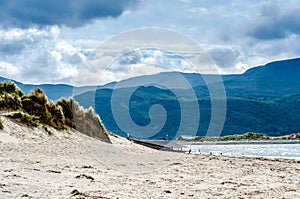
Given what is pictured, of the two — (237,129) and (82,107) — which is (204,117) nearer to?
(237,129)

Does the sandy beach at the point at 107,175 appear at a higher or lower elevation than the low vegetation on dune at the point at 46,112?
lower

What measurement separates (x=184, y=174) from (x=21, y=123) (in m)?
9.89

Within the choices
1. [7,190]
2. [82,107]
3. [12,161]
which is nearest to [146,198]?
[7,190]

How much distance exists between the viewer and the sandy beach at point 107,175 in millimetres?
9742

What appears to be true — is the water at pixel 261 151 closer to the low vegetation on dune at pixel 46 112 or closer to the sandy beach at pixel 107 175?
the low vegetation on dune at pixel 46 112

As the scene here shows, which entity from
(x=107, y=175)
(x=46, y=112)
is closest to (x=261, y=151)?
(x=46, y=112)

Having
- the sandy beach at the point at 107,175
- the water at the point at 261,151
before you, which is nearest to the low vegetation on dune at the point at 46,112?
the sandy beach at the point at 107,175

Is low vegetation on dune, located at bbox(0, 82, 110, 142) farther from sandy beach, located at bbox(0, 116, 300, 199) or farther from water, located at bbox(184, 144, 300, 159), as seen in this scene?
water, located at bbox(184, 144, 300, 159)

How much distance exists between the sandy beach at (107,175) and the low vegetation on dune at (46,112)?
2.04 m

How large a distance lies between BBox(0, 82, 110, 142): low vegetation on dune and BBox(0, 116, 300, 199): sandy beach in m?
2.04

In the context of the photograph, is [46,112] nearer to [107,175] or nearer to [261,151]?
[107,175]

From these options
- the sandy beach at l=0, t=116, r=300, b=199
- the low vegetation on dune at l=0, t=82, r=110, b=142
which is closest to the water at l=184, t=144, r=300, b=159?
the low vegetation on dune at l=0, t=82, r=110, b=142

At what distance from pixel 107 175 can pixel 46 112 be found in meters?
11.8

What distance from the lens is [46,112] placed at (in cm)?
2384
